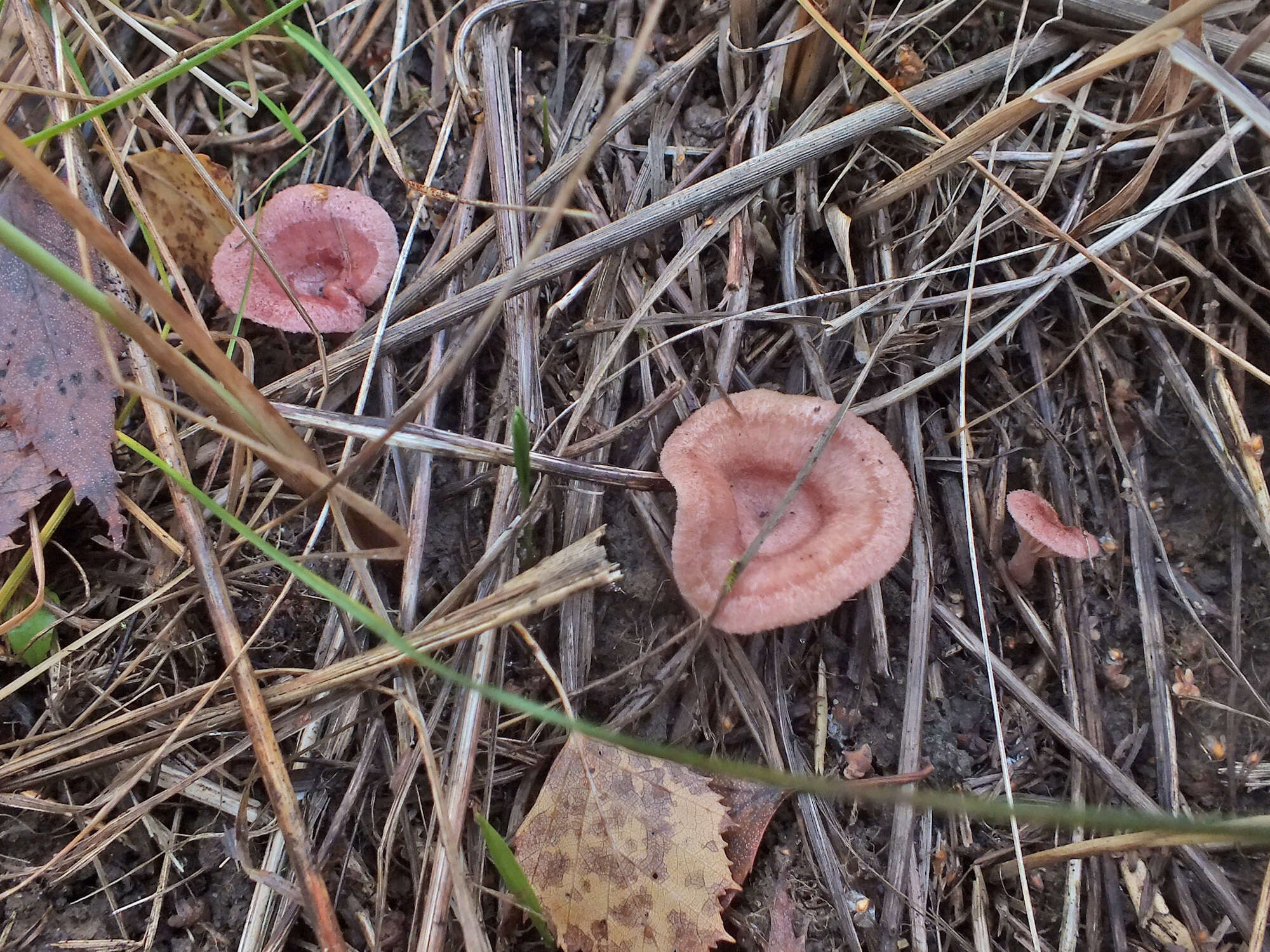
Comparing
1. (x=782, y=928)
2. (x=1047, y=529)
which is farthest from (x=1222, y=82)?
(x=782, y=928)

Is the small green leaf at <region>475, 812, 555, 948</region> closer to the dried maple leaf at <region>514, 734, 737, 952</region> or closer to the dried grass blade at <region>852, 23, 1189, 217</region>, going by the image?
the dried maple leaf at <region>514, 734, 737, 952</region>

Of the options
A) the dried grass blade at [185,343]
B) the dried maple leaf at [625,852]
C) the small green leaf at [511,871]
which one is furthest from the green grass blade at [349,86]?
the dried maple leaf at [625,852]

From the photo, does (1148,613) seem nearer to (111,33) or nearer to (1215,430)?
(1215,430)

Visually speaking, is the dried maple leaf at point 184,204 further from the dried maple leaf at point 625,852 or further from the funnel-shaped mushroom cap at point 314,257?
the dried maple leaf at point 625,852

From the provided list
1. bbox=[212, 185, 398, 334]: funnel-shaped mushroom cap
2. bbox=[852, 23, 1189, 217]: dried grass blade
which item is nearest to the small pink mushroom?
bbox=[852, 23, 1189, 217]: dried grass blade

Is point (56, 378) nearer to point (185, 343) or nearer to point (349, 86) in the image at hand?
point (185, 343)
